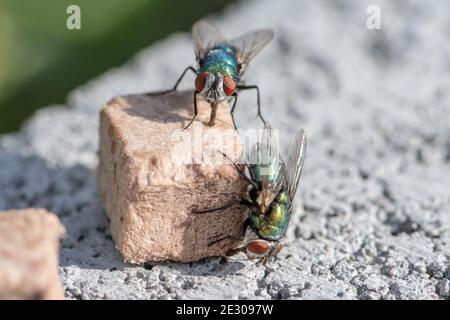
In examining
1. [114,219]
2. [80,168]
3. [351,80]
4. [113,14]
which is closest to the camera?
[114,219]

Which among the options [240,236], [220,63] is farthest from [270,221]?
[220,63]

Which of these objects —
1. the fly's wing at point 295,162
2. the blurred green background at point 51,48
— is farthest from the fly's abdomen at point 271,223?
the blurred green background at point 51,48

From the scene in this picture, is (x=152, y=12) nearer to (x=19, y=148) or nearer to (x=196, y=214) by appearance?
(x=19, y=148)

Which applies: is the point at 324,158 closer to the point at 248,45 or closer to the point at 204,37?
the point at 248,45

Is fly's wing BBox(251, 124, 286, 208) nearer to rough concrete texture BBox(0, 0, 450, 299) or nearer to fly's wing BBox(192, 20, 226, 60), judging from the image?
rough concrete texture BBox(0, 0, 450, 299)
